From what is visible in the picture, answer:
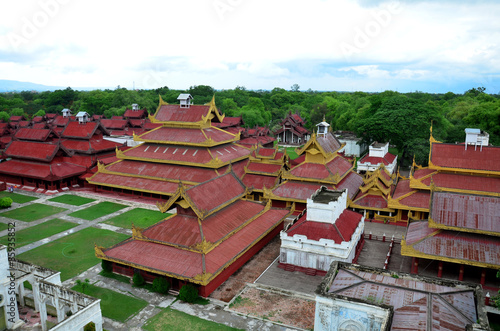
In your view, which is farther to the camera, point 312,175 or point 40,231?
point 312,175

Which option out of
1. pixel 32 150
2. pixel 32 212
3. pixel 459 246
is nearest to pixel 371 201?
pixel 459 246

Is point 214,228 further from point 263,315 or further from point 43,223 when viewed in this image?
point 43,223

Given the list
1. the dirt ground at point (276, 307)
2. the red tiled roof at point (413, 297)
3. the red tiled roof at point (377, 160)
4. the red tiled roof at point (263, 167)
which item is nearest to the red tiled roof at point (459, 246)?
the red tiled roof at point (413, 297)

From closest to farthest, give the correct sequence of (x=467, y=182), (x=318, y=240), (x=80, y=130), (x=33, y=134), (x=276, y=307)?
(x=276, y=307), (x=318, y=240), (x=467, y=182), (x=33, y=134), (x=80, y=130)

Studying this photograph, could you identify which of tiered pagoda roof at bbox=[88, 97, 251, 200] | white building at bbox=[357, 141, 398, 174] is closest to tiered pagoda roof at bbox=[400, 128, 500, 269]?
white building at bbox=[357, 141, 398, 174]

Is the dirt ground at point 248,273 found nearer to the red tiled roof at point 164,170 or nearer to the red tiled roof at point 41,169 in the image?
the red tiled roof at point 164,170

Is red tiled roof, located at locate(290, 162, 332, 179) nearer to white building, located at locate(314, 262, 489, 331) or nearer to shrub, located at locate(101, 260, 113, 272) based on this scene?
white building, located at locate(314, 262, 489, 331)

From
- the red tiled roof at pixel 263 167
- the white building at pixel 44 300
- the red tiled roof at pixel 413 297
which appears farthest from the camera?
the red tiled roof at pixel 263 167

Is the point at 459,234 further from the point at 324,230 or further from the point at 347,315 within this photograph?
the point at 347,315
